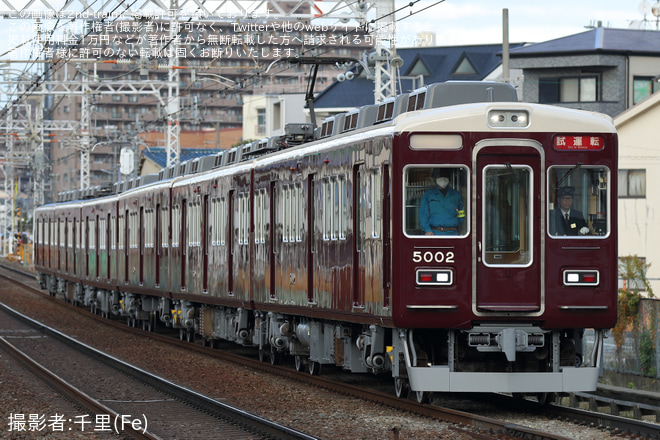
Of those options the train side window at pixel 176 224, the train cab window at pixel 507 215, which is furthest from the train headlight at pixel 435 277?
the train side window at pixel 176 224

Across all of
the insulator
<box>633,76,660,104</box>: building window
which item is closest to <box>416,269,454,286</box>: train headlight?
the insulator

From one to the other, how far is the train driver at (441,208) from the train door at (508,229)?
185 mm

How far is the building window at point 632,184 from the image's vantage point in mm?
29953

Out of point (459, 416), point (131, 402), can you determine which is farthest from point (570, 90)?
point (459, 416)

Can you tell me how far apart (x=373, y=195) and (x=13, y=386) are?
18.6ft

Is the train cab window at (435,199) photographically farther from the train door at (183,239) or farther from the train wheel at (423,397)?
the train door at (183,239)

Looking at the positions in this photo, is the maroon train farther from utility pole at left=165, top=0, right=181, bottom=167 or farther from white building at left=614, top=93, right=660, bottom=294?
utility pole at left=165, top=0, right=181, bottom=167

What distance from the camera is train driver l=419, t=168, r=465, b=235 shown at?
441 inches

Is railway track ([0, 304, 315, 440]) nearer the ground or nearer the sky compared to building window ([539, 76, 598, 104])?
nearer the ground

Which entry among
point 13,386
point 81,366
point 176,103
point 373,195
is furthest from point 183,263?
point 176,103

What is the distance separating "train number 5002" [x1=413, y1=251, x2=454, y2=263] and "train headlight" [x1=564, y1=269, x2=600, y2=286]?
1.11 metres

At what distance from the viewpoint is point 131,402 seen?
525 inches

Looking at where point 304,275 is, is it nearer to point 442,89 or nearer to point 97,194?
point 442,89

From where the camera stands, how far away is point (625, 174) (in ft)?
99.0
